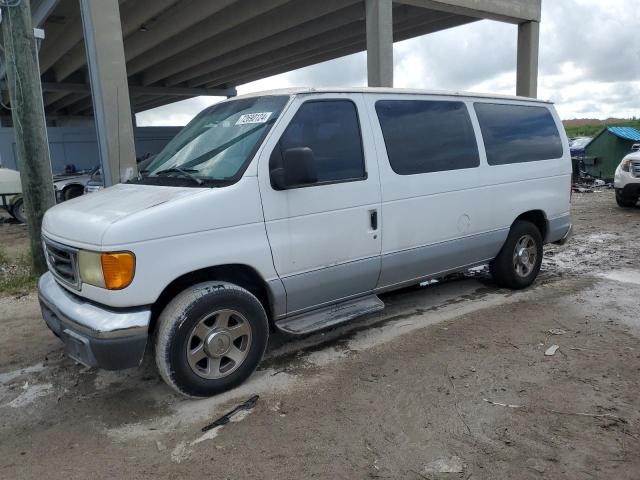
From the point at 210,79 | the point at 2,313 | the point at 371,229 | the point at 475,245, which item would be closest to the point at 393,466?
the point at 371,229

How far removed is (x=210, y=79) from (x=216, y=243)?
72.8 feet

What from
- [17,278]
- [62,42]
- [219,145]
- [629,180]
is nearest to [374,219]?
[219,145]

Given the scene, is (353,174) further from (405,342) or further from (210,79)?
(210,79)

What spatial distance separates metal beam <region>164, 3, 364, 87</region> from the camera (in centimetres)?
1348

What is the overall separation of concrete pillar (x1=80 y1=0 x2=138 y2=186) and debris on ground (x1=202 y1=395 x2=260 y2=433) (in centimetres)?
519

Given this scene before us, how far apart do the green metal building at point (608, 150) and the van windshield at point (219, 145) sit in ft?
52.1

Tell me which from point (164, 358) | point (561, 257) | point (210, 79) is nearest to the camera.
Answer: point (164, 358)

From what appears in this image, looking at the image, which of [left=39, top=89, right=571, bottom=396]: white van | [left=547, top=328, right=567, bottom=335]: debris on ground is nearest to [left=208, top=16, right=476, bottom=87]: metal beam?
[left=39, top=89, right=571, bottom=396]: white van

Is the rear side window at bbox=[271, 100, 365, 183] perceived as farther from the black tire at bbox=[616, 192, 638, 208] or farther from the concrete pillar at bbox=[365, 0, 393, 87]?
the black tire at bbox=[616, 192, 638, 208]

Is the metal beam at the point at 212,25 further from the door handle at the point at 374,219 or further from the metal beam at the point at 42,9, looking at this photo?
the door handle at the point at 374,219

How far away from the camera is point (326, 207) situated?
3945 millimetres

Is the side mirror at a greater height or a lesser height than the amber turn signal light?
greater

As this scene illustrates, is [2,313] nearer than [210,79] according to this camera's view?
Yes

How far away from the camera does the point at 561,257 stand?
7469mm
